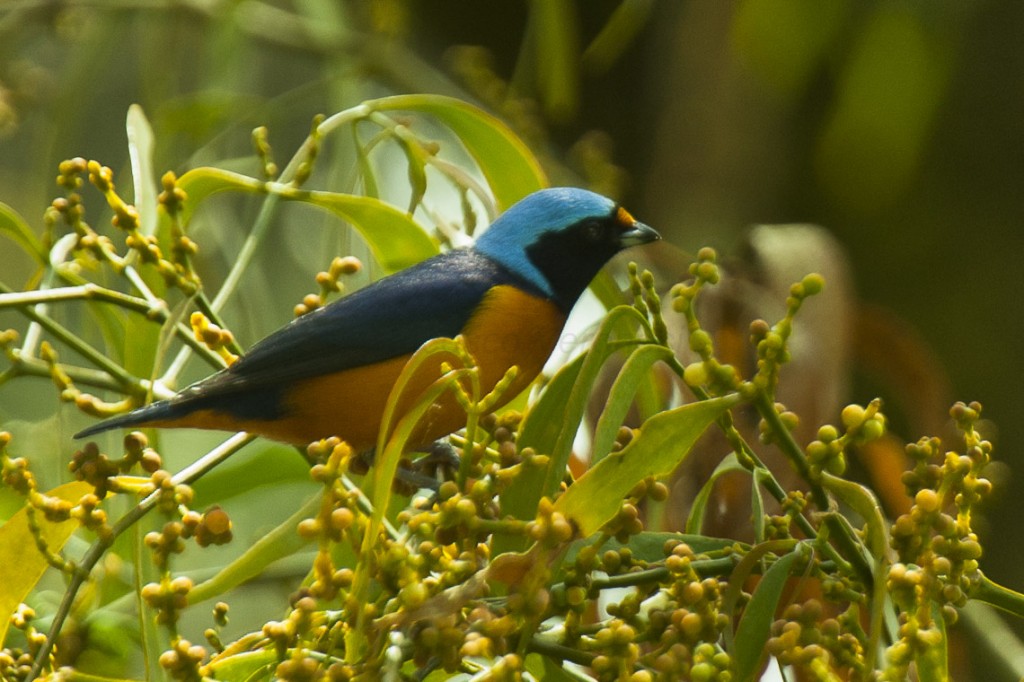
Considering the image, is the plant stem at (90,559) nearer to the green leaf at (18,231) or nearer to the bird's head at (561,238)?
the green leaf at (18,231)

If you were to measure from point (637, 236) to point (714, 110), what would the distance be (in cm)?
152

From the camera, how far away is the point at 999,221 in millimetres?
4176

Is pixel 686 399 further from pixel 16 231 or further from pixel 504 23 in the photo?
pixel 504 23

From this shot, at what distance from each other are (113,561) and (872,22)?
2.20 meters

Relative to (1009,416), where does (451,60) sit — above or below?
above

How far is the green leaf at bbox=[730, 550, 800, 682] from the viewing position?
1186 mm

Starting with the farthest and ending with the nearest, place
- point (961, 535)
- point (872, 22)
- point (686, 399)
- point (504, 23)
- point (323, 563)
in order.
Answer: point (504, 23) < point (872, 22) < point (686, 399) < point (961, 535) < point (323, 563)

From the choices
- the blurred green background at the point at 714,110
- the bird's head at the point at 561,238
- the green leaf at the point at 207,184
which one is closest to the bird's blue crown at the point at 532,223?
→ the bird's head at the point at 561,238

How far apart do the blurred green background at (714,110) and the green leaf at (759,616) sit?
162 cm

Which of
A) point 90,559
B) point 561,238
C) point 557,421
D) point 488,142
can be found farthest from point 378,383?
point 90,559

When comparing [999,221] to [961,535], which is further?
[999,221]

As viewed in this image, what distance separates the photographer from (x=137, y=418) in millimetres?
1756

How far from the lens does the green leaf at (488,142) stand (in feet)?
6.52

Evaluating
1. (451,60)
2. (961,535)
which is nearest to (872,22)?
(451,60)
